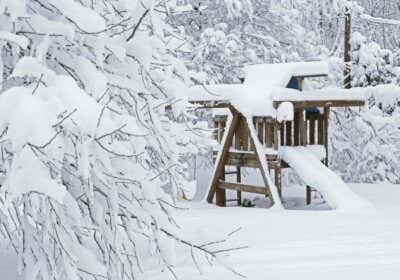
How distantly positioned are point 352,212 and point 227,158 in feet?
9.28

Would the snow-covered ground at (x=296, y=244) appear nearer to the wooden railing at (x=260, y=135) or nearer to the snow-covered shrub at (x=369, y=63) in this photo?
the wooden railing at (x=260, y=135)

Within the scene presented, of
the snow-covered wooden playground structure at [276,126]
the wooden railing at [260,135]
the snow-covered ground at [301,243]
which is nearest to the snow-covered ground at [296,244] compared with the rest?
the snow-covered ground at [301,243]

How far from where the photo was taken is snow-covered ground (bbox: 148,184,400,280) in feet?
16.9

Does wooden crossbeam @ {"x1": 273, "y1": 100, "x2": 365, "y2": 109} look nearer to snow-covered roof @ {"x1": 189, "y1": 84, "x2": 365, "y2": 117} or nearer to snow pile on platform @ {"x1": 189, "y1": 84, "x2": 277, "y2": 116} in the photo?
snow-covered roof @ {"x1": 189, "y1": 84, "x2": 365, "y2": 117}

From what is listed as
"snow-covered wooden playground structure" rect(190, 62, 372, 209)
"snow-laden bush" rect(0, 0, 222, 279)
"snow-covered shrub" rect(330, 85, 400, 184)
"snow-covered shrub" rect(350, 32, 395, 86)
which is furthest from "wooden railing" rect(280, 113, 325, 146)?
"snow-laden bush" rect(0, 0, 222, 279)

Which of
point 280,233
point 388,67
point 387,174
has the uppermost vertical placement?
point 388,67

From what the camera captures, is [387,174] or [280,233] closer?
[280,233]

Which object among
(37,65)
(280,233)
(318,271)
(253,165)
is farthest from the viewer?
(253,165)

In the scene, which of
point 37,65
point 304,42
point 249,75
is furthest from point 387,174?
point 37,65

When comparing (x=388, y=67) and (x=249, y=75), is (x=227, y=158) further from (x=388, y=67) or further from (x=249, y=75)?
(x=388, y=67)

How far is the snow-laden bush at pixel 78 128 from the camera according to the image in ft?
8.50

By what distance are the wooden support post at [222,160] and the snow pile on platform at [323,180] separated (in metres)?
0.88

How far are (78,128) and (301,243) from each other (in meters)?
4.35

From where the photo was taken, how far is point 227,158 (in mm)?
11375
